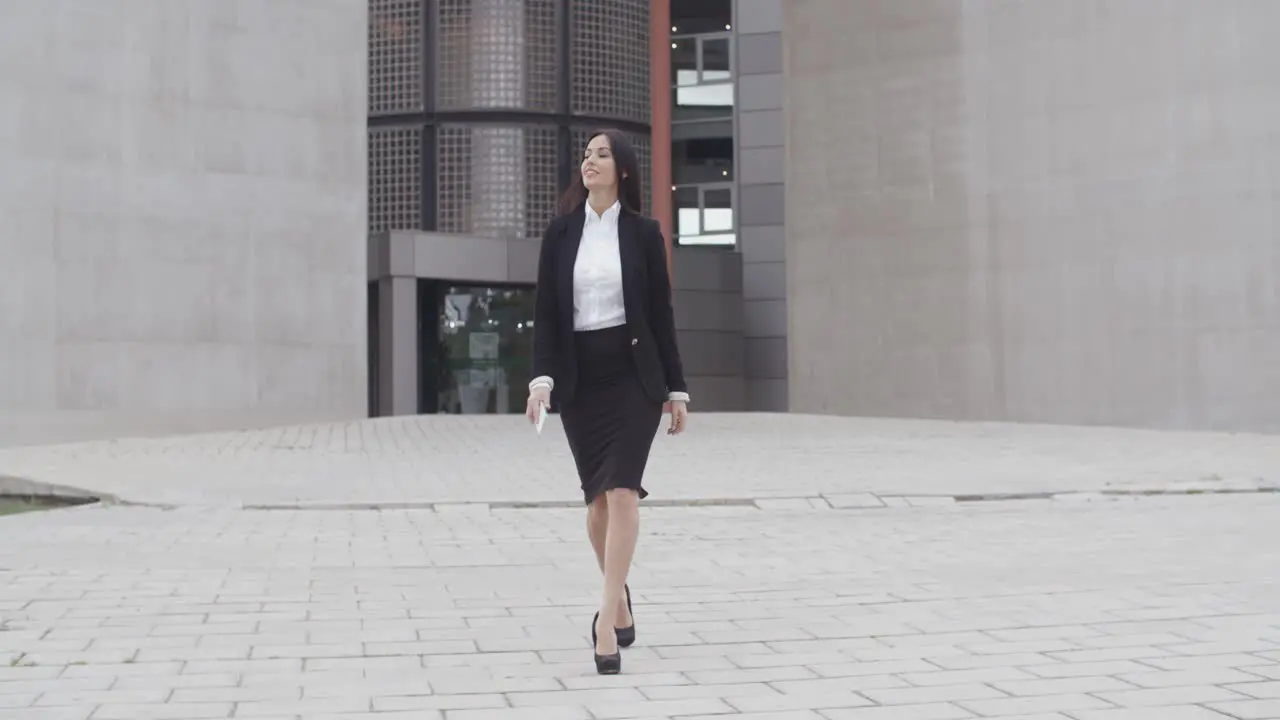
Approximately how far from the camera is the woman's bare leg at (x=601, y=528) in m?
5.27

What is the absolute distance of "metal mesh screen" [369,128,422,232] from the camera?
27.5m

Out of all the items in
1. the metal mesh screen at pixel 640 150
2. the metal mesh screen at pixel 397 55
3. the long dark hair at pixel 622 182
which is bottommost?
the long dark hair at pixel 622 182

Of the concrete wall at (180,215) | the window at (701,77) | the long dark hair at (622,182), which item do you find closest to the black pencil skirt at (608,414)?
the long dark hair at (622,182)

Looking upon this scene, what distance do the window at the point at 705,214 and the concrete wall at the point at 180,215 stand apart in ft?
42.9

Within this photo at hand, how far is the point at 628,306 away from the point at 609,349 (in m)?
0.16

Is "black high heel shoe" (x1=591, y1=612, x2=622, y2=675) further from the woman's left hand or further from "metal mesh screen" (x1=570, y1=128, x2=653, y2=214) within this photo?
Result: "metal mesh screen" (x1=570, y1=128, x2=653, y2=214)

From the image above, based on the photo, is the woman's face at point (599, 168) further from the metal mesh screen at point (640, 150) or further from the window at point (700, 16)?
the window at point (700, 16)

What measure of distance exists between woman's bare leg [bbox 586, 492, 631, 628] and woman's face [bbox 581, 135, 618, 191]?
109 centimetres

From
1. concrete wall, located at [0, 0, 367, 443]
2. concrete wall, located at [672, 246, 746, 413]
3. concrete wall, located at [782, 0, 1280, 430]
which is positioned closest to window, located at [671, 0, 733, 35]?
concrete wall, located at [672, 246, 746, 413]

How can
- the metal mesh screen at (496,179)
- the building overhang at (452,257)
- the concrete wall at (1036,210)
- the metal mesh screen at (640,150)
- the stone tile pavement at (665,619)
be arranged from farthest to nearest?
the metal mesh screen at (640,150)
the metal mesh screen at (496,179)
the building overhang at (452,257)
the concrete wall at (1036,210)
the stone tile pavement at (665,619)

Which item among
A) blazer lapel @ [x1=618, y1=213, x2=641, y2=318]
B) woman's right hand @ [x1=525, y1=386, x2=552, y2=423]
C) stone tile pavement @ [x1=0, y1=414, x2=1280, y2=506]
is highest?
blazer lapel @ [x1=618, y1=213, x2=641, y2=318]

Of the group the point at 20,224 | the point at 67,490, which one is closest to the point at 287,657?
the point at 67,490

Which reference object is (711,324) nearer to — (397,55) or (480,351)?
(480,351)

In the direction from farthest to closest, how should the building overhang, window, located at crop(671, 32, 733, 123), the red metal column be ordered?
window, located at crop(671, 32, 733, 123) → the building overhang → the red metal column
